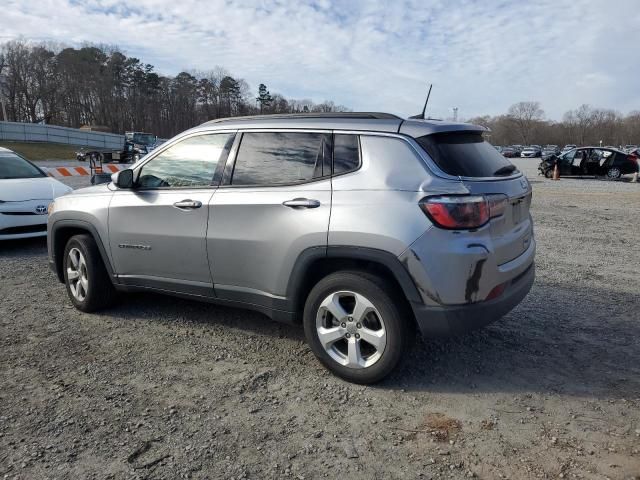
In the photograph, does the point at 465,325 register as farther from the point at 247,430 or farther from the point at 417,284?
the point at 247,430

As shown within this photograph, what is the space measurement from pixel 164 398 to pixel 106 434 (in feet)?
1.52

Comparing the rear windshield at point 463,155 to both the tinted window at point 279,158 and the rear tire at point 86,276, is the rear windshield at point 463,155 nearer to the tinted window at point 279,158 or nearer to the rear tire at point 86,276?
the tinted window at point 279,158

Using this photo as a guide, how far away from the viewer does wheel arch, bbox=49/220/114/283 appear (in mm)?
4672

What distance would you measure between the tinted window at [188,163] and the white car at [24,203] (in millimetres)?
4172

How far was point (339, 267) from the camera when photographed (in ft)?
11.6

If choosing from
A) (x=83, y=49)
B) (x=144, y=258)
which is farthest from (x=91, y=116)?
(x=144, y=258)

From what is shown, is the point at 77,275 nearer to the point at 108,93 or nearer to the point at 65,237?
the point at 65,237

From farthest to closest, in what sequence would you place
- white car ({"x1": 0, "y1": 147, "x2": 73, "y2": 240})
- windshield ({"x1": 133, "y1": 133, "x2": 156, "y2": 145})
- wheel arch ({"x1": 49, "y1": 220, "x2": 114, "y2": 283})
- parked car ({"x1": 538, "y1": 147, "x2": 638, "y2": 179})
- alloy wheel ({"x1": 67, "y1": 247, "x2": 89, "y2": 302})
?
windshield ({"x1": 133, "y1": 133, "x2": 156, "y2": 145}) → parked car ({"x1": 538, "y1": 147, "x2": 638, "y2": 179}) → white car ({"x1": 0, "y1": 147, "x2": 73, "y2": 240}) → alloy wheel ({"x1": 67, "y1": 247, "x2": 89, "y2": 302}) → wheel arch ({"x1": 49, "y1": 220, "x2": 114, "y2": 283})

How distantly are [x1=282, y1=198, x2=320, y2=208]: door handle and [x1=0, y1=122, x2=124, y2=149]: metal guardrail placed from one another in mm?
55980

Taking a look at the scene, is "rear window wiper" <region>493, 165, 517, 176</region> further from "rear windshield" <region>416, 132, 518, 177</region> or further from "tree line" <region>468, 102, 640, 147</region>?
"tree line" <region>468, 102, 640, 147</region>

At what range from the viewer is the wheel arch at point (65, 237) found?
4672mm

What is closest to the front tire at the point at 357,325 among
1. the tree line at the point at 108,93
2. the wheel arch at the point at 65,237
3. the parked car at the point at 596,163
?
the wheel arch at the point at 65,237

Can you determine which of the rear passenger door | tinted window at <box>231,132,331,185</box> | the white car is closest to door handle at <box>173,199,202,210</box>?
the rear passenger door

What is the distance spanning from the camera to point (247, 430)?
117 inches
